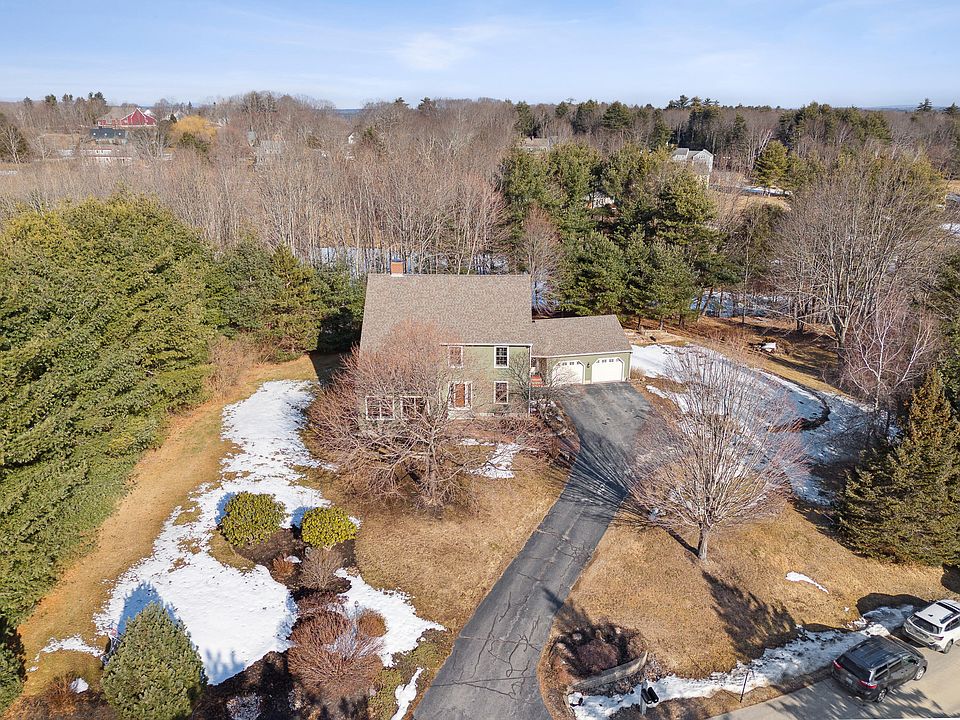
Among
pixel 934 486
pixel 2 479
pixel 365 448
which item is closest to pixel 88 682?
pixel 2 479

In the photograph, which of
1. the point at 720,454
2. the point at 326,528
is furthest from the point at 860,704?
the point at 326,528

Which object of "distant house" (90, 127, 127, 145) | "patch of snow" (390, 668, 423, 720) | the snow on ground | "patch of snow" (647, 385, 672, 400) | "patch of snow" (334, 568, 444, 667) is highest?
"distant house" (90, 127, 127, 145)

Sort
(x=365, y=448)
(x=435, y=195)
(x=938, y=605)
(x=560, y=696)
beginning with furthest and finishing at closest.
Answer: (x=435, y=195) < (x=365, y=448) < (x=938, y=605) < (x=560, y=696)

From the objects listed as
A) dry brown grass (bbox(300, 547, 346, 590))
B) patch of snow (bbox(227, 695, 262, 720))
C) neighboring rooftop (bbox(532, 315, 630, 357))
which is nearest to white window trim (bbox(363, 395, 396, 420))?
dry brown grass (bbox(300, 547, 346, 590))

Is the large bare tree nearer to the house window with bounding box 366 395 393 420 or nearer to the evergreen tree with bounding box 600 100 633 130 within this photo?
the house window with bounding box 366 395 393 420

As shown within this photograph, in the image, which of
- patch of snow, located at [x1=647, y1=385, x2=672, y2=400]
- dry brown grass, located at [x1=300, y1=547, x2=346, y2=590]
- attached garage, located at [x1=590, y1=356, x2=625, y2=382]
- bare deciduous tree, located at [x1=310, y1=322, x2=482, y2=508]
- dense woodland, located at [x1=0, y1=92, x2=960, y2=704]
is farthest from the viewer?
attached garage, located at [x1=590, y1=356, x2=625, y2=382]

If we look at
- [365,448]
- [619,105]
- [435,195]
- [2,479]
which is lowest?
[365,448]

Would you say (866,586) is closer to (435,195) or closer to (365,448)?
(365,448)

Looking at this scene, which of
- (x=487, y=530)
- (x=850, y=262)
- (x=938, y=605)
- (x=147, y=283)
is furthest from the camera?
(x=850, y=262)
